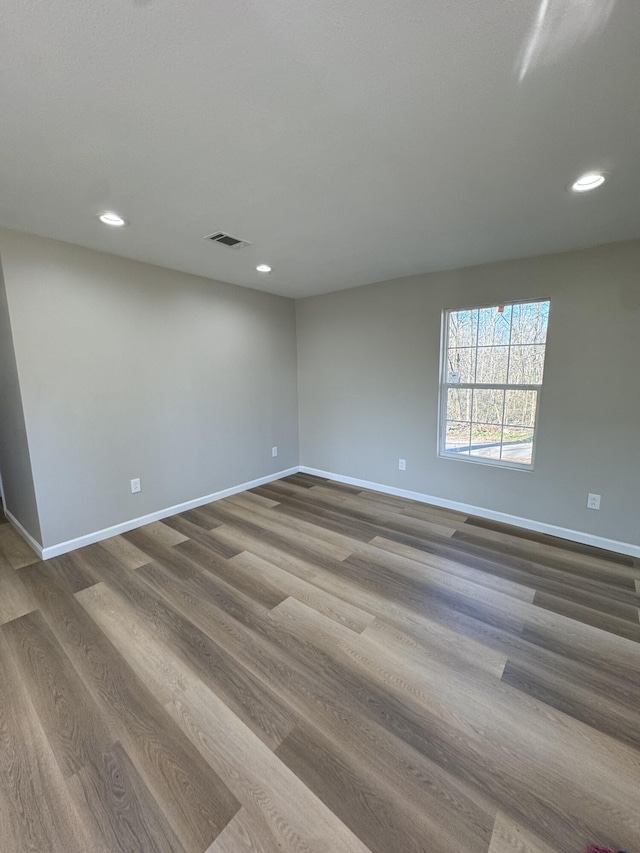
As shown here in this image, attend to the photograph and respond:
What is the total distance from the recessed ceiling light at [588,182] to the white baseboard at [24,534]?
4.28 m

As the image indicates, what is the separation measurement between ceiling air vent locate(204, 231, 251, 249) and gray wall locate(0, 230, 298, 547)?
924 mm

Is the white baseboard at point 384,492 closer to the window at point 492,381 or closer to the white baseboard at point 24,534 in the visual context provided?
the white baseboard at point 24,534

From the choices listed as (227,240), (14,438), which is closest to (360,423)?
(227,240)

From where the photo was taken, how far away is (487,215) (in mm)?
2152

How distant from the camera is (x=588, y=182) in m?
1.79

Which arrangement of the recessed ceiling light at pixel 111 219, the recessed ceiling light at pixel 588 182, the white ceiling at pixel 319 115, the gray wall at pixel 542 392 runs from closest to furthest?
the white ceiling at pixel 319 115 → the recessed ceiling light at pixel 588 182 → the recessed ceiling light at pixel 111 219 → the gray wall at pixel 542 392

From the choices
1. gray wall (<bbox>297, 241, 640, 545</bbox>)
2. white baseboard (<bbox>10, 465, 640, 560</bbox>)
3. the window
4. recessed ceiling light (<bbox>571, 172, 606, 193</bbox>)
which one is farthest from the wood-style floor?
recessed ceiling light (<bbox>571, 172, 606, 193</bbox>)

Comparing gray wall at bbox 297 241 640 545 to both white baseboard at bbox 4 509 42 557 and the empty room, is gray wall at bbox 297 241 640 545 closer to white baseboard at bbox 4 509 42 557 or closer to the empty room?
the empty room

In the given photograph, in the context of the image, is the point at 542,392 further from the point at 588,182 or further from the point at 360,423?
the point at 360,423

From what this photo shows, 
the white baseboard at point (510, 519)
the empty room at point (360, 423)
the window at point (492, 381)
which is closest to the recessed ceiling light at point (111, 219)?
the empty room at point (360, 423)

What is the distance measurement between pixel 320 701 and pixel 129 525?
94.8 inches

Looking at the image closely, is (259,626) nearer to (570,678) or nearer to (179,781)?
(179,781)

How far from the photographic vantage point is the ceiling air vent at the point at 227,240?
2.46 m

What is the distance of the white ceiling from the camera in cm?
100
